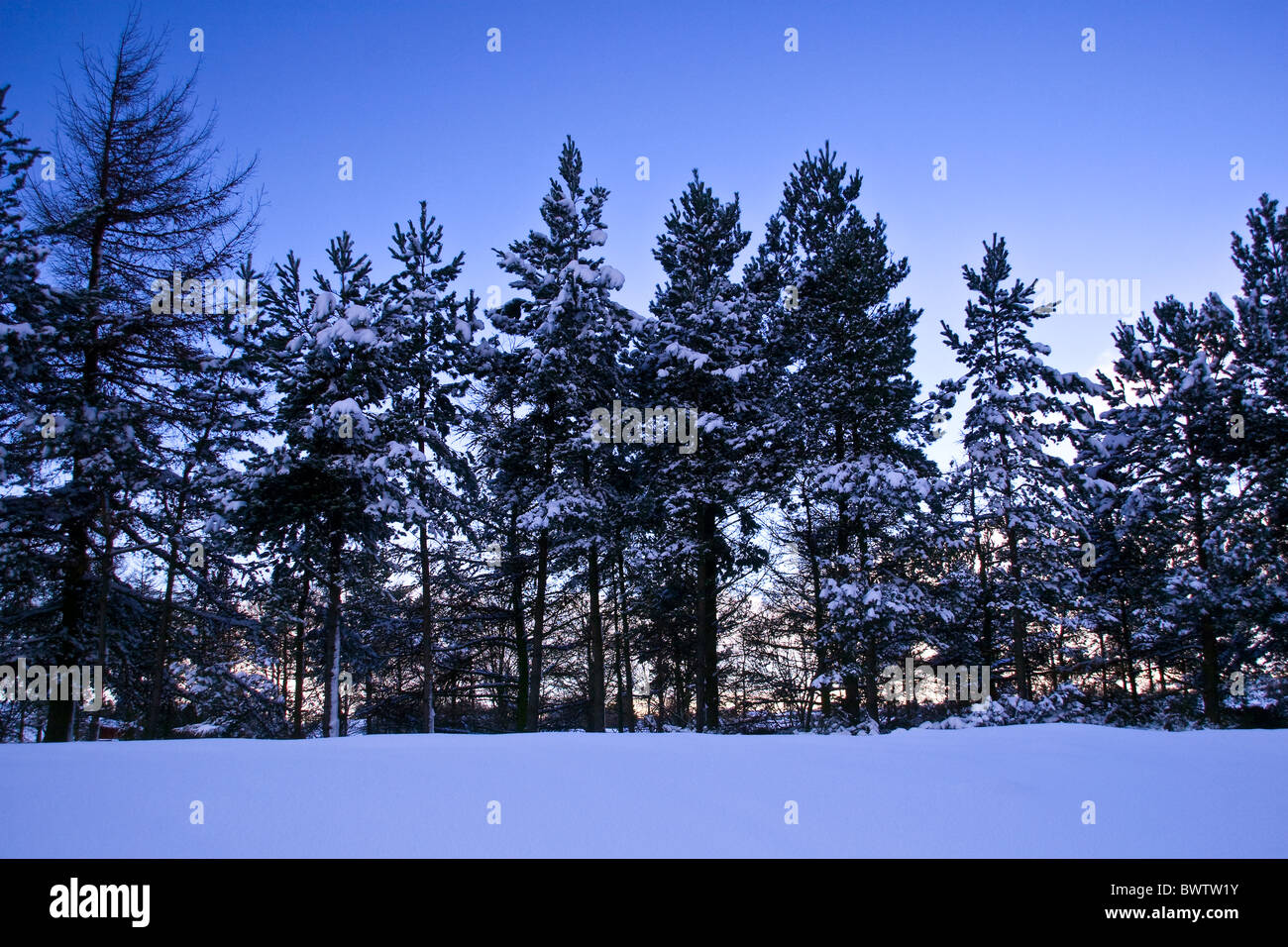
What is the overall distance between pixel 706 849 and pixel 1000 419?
57.2 ft

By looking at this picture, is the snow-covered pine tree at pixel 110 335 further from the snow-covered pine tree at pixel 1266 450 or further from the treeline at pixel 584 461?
the snow-covered pine tree at pixel 1266 450

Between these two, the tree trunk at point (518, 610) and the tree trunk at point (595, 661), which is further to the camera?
the tree trunk at point (518, 610)

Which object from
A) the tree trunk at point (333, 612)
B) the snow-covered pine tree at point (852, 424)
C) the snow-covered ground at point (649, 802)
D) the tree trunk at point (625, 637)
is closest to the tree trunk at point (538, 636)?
the tree trunk at point (625, 637)

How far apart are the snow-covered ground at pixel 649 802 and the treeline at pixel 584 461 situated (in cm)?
1082

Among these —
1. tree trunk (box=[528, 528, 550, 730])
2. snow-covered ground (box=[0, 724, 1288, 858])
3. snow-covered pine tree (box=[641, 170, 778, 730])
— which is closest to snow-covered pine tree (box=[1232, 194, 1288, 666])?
snow-covered pine tree (box=[641, 170, 778, 730])

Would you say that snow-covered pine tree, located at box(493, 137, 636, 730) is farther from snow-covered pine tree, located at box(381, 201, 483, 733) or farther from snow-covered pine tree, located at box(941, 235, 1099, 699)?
snow-covered pine tree, located at box(941, 235, 1099, 699)

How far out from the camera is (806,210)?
20.2 meters

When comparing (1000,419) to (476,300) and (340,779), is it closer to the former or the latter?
(476,300)

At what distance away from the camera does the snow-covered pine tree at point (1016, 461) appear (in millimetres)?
16953

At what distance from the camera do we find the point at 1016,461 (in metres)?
17.1

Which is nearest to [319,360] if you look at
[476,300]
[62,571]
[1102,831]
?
[476,300]

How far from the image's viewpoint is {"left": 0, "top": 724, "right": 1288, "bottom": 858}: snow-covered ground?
3170 millimetres

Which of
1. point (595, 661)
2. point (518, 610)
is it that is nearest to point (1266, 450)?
point (595, 661)

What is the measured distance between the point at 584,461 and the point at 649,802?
15.0 m
